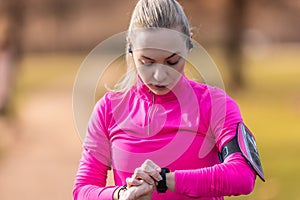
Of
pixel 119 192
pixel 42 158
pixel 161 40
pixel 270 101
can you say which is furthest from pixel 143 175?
pixel 270 101

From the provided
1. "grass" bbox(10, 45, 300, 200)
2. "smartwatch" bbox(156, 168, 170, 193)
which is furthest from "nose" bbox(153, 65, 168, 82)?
"grass" bbox(10, 45, 300, 200)

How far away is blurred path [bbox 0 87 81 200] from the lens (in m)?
9.09

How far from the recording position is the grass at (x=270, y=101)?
32.1ft

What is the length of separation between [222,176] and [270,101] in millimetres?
17174

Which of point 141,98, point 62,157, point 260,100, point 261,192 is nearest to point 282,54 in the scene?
point 260,100

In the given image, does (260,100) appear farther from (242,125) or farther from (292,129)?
(242,125)

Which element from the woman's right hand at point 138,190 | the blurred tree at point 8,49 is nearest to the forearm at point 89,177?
the woman's right hand at point 138,190

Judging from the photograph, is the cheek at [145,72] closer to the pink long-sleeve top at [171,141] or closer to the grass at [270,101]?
the pink long-sleeve top at [171,141]

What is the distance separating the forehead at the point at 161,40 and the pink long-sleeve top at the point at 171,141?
0.14 meters

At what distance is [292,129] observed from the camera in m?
14.9

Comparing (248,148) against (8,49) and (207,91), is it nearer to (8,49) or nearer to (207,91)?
(207,91)

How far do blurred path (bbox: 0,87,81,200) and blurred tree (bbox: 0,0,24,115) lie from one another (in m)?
0.54

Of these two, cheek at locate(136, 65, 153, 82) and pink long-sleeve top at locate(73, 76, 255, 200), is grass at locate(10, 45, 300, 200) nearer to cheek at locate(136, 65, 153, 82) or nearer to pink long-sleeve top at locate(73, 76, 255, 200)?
pink long-sleeve top at locate(73, 76, 255, 200)

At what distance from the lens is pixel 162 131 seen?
353cm
